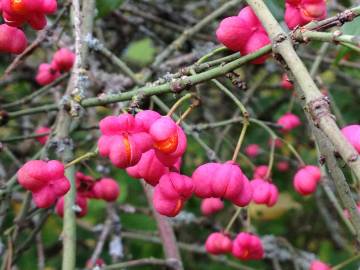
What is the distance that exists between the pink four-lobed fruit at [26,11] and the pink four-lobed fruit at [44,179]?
0.26 metres

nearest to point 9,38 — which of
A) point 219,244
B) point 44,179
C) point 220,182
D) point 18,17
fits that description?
point 18,17

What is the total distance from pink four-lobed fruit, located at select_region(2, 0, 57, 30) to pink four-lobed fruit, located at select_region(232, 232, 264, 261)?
705mm

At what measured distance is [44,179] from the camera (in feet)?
3.93

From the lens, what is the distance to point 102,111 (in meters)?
2.78

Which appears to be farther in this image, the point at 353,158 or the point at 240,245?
the point at 240,245

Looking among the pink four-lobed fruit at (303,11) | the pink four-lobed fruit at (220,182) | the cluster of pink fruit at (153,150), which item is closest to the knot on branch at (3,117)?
the cluster of pink fruit at (153,150)

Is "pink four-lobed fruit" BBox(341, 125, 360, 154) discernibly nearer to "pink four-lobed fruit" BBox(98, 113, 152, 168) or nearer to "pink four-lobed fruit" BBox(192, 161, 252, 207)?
"pink four-lobed fruit" BBox(192, 161, 252, 207)

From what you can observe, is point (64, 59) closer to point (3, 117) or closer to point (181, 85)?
point (3, 117)

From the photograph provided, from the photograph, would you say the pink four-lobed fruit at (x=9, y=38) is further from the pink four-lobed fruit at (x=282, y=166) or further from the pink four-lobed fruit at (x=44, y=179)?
the pink four-lobed fruit at (x=282, y=166)

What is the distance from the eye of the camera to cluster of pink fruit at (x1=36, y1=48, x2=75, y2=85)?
1.72m

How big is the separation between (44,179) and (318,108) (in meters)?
0.58

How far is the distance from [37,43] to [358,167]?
36.0 inches

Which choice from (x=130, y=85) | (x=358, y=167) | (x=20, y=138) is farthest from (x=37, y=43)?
(x=358, y=167)

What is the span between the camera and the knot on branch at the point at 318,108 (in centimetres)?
81
